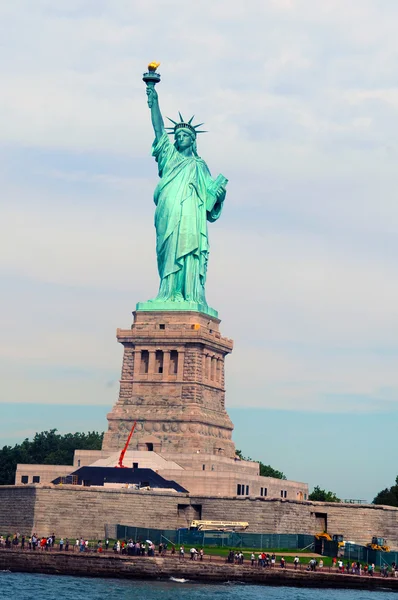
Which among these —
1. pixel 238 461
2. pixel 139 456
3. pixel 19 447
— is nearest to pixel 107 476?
pixel 139 456

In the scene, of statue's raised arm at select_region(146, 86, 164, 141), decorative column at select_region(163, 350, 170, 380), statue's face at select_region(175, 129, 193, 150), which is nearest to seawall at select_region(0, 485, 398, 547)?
decorative column at select_region(163, 350, 170, 380)

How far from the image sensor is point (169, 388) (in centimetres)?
8894

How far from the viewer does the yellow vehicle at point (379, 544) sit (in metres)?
79.9

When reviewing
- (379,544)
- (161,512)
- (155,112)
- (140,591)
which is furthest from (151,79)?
(140,591)

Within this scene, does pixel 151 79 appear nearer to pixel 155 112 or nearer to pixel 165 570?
pixel 155 112

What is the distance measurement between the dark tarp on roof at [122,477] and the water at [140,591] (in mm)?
10124

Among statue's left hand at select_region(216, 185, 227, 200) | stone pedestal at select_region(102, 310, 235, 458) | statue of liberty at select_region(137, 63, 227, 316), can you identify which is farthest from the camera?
statue's left hand at select_region(216, 185, 227, 200)

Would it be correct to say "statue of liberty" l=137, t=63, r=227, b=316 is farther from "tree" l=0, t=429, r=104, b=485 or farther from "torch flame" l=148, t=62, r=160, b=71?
"tree" l=0, t=429, r=104, b=485

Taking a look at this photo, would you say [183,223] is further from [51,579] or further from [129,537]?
[51,579]

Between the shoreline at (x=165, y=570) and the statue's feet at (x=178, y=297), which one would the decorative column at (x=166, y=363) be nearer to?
the statue's feet at (x=178, y=297)

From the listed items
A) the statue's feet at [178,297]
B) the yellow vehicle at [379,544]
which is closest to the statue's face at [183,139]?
the statue's feet at [178,297]

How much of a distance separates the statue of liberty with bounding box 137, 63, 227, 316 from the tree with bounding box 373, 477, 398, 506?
71.2 feet

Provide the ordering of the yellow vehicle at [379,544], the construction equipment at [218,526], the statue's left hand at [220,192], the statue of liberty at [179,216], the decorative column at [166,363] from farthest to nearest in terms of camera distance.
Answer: the statue's left hand at [220,192]
the statue of liberty at [179,216]
the decorative column at [166,363]
the construction equipment at [218,526]
the yellow vehicle at [379,544]

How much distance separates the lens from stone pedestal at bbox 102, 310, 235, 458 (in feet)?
287
